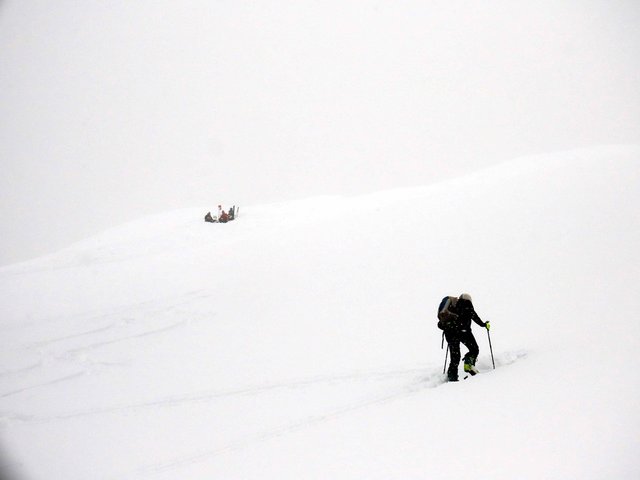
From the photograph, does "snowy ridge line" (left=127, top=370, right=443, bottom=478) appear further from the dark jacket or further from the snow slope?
the dark jacket

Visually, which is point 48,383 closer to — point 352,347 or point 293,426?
point 293,426

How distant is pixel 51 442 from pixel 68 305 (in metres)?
6.86

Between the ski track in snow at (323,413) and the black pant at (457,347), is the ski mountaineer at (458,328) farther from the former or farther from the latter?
the ski track in snow at (323,413)

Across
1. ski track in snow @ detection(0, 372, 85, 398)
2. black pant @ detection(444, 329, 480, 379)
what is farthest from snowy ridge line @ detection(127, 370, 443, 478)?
ski track in snow @ detection(0, 372, 85, 398)

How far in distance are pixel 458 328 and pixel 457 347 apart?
35 centimetres

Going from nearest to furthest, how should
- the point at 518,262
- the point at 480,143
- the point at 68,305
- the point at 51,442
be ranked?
1. the point at 51,442
2. the point at 518,262
3. the point at 68,305
4. the point at 480,143

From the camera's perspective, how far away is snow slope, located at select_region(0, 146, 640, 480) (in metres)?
4.96

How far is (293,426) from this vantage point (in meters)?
6.50

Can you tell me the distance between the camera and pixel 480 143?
162 m

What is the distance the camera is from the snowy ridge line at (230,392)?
7723 millimetres

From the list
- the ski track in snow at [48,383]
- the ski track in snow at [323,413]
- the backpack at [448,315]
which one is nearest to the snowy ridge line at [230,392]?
the ski track in snow at [323,413]

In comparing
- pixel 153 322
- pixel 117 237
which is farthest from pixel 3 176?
pixel 153 322

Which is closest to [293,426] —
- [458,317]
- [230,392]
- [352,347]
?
[230,392]

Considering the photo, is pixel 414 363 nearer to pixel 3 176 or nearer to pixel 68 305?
pixel 68 305
